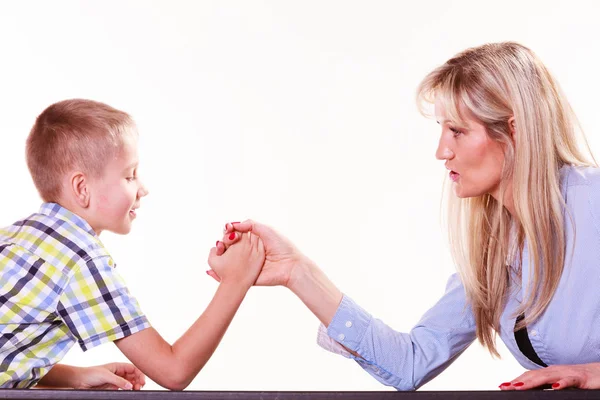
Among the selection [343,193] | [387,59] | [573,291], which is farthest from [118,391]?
[387,59]

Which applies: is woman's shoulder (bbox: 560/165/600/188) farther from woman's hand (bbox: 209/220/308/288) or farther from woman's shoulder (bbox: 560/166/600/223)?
woman's hand (bbox: 209/220/308/288)

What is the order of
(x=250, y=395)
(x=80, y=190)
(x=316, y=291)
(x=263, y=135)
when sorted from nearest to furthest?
(x=250, y=395), (x=80, y=190), (x=316, y=291), (x=263, y=135)

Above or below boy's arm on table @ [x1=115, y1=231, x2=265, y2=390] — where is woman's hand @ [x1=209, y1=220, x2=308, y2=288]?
above

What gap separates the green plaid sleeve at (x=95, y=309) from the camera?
1461 mm

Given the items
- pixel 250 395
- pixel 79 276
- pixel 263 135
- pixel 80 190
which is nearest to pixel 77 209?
pixel 80 190

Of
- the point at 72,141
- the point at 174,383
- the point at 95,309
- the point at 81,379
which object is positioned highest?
the point at 72,141

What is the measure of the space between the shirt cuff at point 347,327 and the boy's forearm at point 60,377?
1.64 ft

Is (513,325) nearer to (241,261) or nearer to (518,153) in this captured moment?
(518,153)

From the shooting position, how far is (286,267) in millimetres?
1731

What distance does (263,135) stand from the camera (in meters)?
3.22

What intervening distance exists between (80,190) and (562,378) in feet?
2.97

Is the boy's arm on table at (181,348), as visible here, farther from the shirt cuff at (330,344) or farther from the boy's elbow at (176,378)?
the shirt cuff at (330,344)

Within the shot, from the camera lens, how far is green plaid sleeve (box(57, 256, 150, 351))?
1461 mm

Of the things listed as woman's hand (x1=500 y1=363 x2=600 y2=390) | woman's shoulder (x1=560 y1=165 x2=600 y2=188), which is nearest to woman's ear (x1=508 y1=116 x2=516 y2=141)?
woman's shoulder (x1=560 y1=165 x2=600 y2=188)
